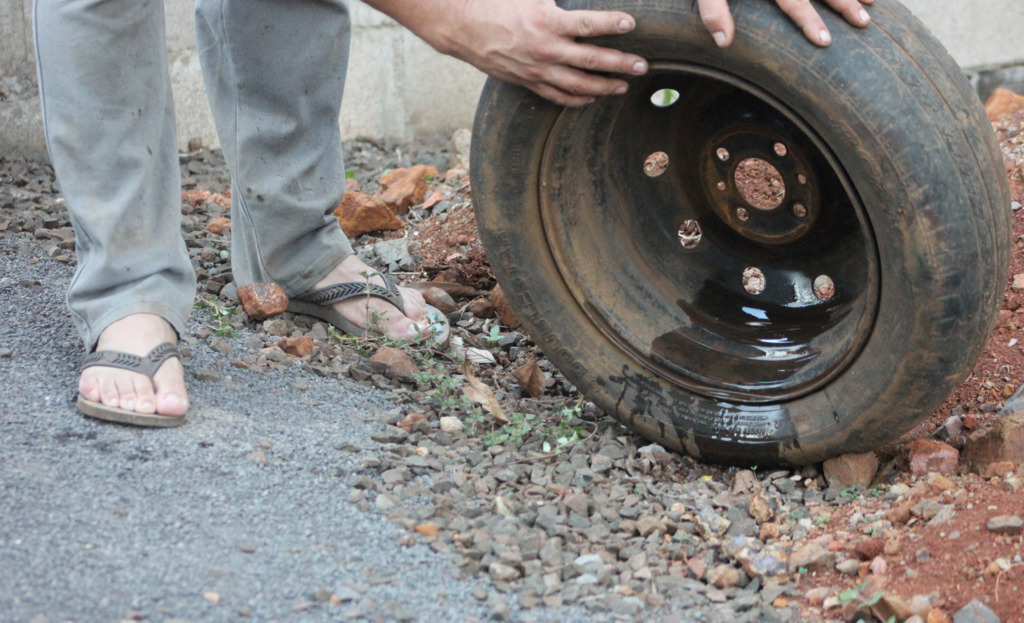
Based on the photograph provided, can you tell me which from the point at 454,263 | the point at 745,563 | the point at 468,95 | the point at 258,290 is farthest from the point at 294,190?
the point at 468,95

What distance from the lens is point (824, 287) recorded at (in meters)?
2.34

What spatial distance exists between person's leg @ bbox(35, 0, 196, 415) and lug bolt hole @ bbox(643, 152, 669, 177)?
112cm

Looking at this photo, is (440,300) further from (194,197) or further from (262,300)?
(194,197)

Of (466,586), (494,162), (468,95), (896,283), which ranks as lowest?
(468,95)

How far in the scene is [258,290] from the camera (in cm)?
278

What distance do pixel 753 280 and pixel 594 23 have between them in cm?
83

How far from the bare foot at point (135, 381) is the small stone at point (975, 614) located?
1.51 meters

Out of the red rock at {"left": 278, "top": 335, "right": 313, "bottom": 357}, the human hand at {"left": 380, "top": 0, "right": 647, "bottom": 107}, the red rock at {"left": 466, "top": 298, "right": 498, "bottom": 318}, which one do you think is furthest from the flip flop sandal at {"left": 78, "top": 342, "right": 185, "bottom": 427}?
the red rock at {"left": 466, "top": 298, "right": 498, "bottom": 318}

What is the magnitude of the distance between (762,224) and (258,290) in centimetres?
136

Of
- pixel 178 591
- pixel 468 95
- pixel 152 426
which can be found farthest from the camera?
pixel 468 95

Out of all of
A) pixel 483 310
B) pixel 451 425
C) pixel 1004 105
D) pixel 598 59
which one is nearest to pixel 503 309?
pixel 483 310

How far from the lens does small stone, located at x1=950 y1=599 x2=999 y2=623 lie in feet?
5.18

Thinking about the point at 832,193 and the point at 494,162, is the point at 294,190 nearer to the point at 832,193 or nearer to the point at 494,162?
the point at 494,162

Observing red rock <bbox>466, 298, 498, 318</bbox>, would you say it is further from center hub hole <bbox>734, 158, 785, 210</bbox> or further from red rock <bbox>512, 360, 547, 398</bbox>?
center hub hole <bbox>734, 158, 785, 210</bbox>
